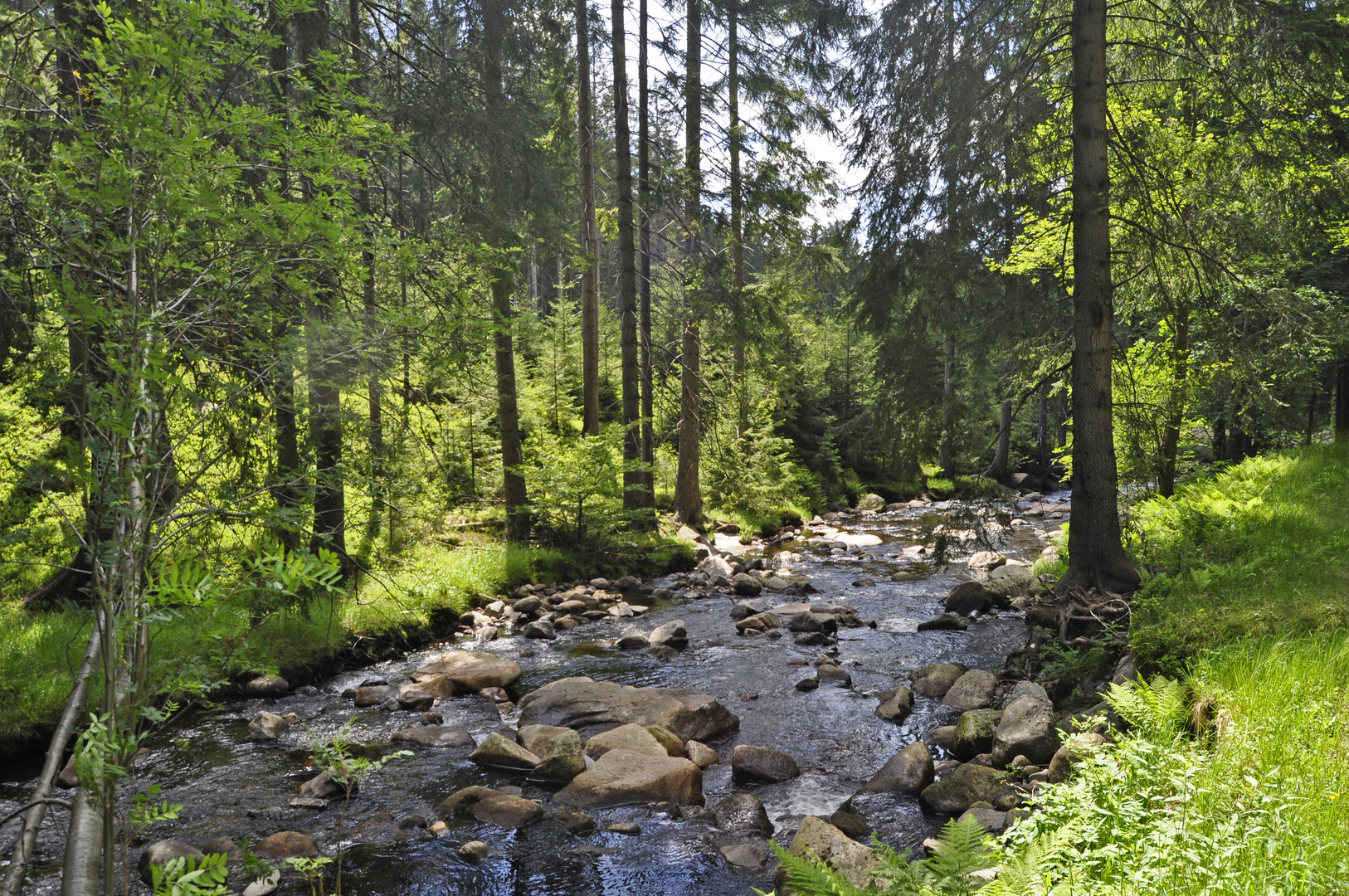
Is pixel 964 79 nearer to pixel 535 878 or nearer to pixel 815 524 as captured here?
pixel 535 878

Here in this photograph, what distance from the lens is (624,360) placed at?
15.2m

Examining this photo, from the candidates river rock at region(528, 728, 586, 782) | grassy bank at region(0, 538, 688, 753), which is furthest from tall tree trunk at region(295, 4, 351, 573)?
river rock at region(528, 728, 586, 782)

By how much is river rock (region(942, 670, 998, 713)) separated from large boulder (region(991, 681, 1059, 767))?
0.99 meters

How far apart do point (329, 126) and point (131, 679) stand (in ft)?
7.02

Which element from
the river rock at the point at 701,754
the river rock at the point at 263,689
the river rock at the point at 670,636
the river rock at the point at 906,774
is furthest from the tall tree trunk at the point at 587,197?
the river rock at the point at 906,774

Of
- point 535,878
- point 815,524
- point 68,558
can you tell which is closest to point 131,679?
point 535,878

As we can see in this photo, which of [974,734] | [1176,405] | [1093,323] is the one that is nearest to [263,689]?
[974,734]

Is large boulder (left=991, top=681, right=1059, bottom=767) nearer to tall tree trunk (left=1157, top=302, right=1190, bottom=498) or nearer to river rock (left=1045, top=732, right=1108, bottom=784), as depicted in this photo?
river rock (left=1045, top=732, right=1108, bottom=784)

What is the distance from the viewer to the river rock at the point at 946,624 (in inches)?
398

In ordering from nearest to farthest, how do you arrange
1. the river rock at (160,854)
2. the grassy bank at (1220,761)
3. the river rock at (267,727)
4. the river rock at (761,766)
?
the grassy bank at (1220,761), the river rock at (160,854), the river rock at (761,766), the river rock at (267,727)

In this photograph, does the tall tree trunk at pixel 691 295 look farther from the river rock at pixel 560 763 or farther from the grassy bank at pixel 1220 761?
the grassy bank at pixel 1220 761

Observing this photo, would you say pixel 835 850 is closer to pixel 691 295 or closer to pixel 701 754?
pixel 701 754

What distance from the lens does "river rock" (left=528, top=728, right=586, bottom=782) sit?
618 centimetres

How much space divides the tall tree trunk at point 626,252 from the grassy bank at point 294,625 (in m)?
2.27
